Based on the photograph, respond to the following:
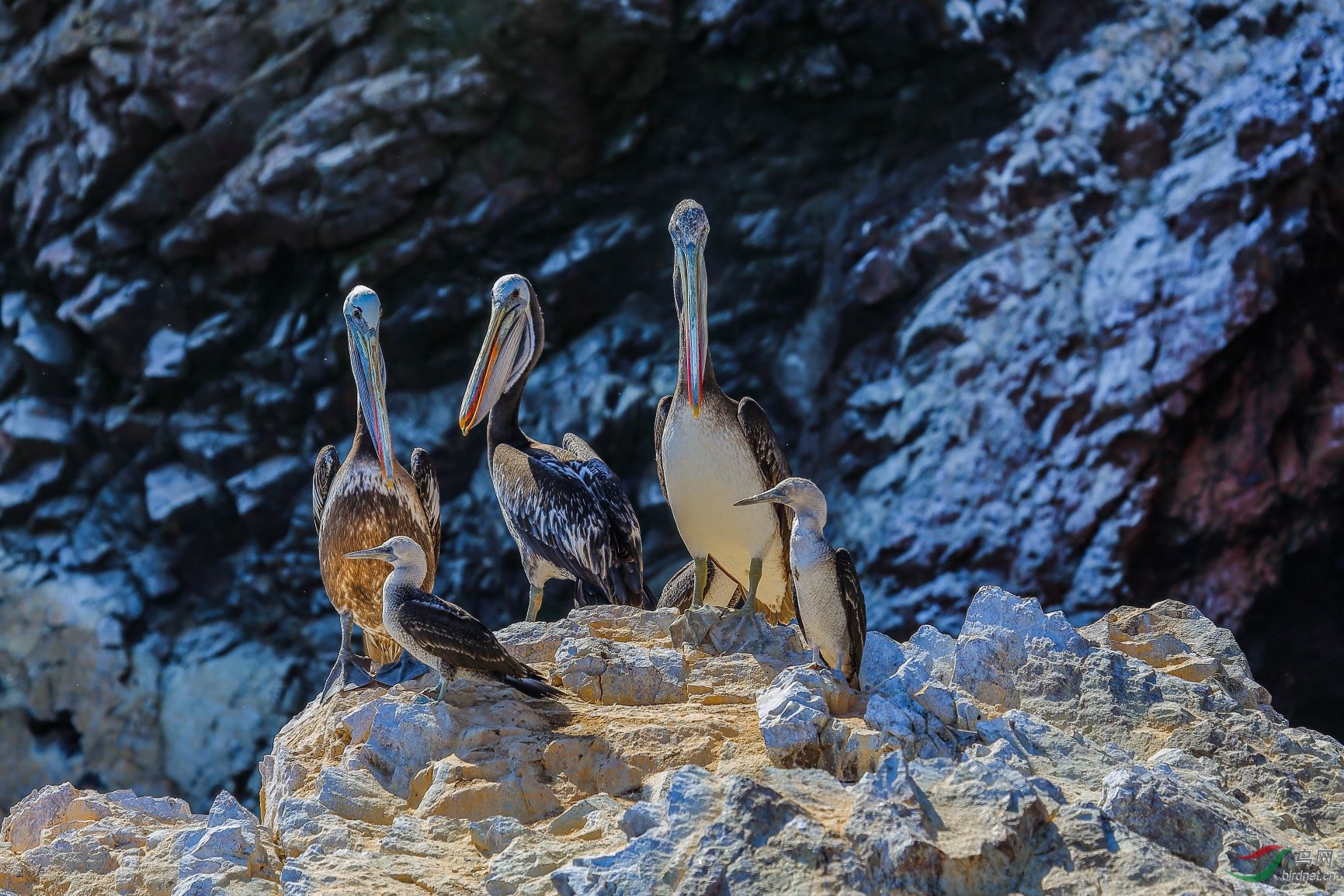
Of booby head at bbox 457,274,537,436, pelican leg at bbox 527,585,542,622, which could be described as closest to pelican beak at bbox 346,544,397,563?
pelican leg at bbox 527,585,542,622

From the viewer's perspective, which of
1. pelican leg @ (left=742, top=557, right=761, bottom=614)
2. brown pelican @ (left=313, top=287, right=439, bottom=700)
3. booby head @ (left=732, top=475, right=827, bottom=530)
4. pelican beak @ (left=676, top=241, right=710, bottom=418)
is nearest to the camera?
booby head @ (left=732, top=475, right=827, bottom=530)

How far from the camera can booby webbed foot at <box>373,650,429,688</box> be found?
4.82 metres

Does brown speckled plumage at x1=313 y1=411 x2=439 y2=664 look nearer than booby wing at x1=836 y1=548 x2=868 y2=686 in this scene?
No

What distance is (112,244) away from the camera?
487 inches

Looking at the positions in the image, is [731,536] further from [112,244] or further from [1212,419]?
[112,244]

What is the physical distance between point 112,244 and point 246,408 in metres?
1.80

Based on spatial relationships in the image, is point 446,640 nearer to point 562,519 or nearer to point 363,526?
point 363,526

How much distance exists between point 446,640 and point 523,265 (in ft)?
26.8

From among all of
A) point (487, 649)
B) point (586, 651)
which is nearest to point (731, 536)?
point (586, 651)

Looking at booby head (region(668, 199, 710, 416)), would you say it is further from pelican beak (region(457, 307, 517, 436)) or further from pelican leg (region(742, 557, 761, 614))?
pelican beak (region(457, 307, 517, 436))

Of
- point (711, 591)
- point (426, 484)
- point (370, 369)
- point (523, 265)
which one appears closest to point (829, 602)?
point (711, 591)

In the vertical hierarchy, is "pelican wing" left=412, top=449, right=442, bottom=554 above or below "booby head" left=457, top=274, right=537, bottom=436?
below
